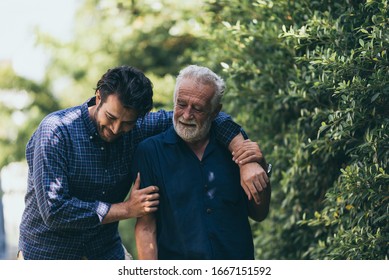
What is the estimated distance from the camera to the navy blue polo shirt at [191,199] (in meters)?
3.96

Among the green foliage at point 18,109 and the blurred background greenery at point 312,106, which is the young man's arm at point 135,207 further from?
the green foliage at point 18,109

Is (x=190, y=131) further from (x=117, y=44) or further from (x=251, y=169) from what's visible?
(x=117, y=44)

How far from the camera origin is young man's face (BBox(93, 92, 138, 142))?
148 inches

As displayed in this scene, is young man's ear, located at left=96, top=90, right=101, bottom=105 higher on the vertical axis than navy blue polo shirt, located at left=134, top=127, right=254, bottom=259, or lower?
higher

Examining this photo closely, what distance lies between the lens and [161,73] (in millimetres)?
9875

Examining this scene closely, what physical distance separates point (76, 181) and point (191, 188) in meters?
0.61

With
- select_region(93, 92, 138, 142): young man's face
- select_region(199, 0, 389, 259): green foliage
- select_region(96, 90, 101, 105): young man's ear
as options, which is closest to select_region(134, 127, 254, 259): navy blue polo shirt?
select_region(93, 92, 138, 142): young man's face

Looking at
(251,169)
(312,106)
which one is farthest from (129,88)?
(312,106)

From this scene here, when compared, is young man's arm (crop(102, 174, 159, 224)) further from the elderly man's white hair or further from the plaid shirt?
the elderly man's white hair

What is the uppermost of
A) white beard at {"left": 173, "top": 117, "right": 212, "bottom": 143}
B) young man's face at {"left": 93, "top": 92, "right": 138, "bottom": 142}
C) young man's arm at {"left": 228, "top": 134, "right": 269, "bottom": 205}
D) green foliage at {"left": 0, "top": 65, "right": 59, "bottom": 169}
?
green foliage at {"left": 0, "top": 65, "right": 59, "bottom": 169}

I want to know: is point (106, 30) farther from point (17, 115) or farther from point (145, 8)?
point (17, 115)

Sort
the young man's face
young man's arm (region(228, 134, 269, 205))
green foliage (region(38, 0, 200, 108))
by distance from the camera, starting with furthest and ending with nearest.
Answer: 1. green foliage (region(38, 0, 200, 108))
2. young man's arm (region(228, 134, 269, 205))
3. the young man's face

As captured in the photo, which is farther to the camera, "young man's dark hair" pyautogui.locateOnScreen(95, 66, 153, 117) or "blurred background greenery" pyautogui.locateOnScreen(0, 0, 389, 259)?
"blurred background greenery" pyautogui.locateOnScreen(0, 0, 389, 259)

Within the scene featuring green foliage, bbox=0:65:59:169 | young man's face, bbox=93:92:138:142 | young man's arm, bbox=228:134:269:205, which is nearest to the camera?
young man's face, bbox=93:92:138:142
